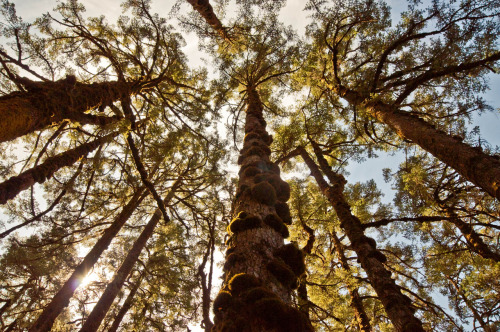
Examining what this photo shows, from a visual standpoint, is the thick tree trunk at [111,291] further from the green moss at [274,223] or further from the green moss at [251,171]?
the green moss at [274,223]

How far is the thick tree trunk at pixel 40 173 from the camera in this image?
11.8ft

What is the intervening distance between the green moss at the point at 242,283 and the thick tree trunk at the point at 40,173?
11.0 feet

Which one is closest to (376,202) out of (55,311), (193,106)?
(193,106)

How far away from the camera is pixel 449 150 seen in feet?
11.9

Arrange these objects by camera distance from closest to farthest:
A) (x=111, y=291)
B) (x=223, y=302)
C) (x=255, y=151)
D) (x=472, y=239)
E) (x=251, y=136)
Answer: (x=223, y=302) < (x=255, y=151) < (x=251, y=136) < (x=111, y=291) < (x=472, y=239)

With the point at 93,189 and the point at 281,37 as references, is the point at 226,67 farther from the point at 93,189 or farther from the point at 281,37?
the point at 93,189

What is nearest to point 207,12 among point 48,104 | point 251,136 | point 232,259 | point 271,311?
point 251,136

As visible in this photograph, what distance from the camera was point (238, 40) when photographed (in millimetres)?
9562

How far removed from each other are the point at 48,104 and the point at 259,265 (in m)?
4.17

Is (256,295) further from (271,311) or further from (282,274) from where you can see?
(282,274)

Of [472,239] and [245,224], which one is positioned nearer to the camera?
[245,224]

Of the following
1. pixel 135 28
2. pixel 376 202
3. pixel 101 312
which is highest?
pixel 376 202

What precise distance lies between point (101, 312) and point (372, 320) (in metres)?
7.99

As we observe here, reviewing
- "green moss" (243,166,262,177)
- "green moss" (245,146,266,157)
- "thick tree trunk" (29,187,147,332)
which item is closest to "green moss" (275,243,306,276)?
"green moss" (243,166,262,177)
